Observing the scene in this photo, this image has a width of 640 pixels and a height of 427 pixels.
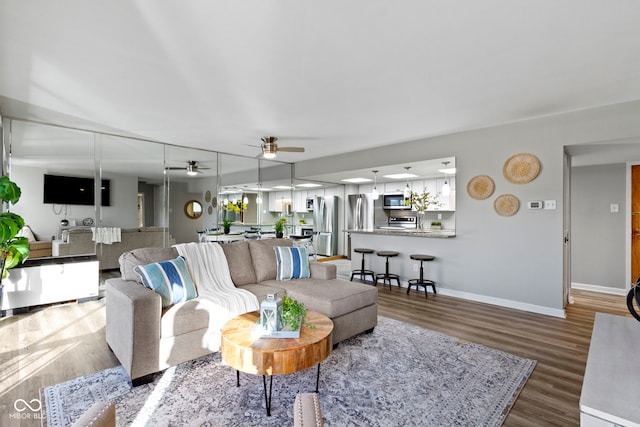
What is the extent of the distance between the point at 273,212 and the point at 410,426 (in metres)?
8.80

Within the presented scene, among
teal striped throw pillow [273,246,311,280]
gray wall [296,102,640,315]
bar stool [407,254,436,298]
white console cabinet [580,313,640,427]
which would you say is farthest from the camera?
bar stool [407,254,436,298]

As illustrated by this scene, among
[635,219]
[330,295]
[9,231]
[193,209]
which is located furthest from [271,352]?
[635,219]

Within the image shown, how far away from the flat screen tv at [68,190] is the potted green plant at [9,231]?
202 centimetres

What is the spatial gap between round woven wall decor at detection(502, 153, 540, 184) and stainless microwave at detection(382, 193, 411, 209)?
337 centimetres

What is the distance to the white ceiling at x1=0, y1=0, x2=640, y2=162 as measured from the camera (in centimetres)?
196

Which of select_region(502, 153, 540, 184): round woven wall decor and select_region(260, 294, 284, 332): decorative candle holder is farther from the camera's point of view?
select_region(502, 153, 540, 184): round woven wall decor

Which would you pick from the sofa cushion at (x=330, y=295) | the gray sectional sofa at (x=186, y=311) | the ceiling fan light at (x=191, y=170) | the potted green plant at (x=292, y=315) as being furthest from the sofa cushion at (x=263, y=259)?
the ceiling fan light at (x=191, y=170)

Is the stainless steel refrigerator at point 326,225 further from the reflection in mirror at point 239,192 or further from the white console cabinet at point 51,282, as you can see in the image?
the white console cabinet at point 51,282

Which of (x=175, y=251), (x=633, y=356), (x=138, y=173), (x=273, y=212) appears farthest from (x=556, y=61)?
(x=273, y=212)

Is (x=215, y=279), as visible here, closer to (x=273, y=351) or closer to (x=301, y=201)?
(x=273, y=351)

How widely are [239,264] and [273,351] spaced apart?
1.79 m

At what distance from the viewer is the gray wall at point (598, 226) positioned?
4984 mm

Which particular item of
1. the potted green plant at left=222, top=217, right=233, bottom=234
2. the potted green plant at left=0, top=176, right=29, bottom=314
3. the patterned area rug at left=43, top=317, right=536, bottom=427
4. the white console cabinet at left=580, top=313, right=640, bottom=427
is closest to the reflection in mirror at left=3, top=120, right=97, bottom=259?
the potted green plant at left=0, top=176, right=29, bottom=314

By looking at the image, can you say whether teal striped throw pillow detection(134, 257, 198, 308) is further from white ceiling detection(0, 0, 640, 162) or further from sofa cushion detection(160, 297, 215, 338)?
white ceiling detection(0, 0, 640, 162)
